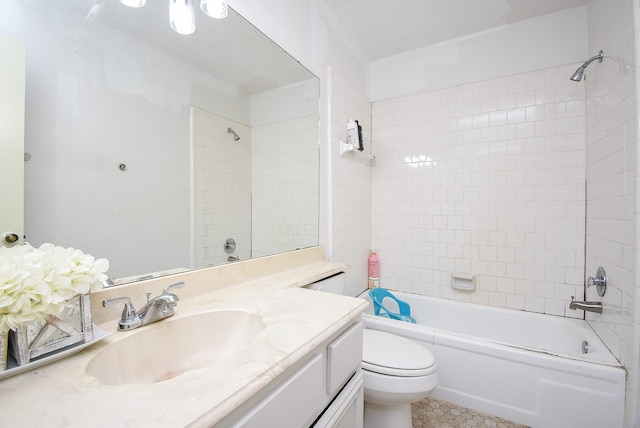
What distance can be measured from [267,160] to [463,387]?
68.3 inches

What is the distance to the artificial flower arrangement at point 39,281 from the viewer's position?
1.56 feet

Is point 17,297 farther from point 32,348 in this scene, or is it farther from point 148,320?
point 148,320

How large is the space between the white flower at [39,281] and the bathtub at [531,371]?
1.50 meters

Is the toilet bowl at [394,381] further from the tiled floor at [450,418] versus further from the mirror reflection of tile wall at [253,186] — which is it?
the mirror reflection of tile wall at [253,186]

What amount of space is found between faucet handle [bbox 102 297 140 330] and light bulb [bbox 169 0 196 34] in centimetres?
100

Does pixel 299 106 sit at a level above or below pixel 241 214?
above

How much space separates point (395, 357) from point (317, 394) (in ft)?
2.17

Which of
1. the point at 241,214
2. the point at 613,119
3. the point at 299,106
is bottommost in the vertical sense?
the point at 241,214

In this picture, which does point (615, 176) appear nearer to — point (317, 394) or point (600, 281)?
point (600, 281)

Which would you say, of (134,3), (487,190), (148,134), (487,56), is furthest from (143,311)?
(487,56)

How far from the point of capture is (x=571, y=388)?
1290 millimetres

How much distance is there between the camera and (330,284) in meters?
1.53

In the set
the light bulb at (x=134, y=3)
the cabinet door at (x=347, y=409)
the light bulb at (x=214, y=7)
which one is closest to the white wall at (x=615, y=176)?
the cabinet door at (x=347, y=409)

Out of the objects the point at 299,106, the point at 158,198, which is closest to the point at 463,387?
the point at 158,198
